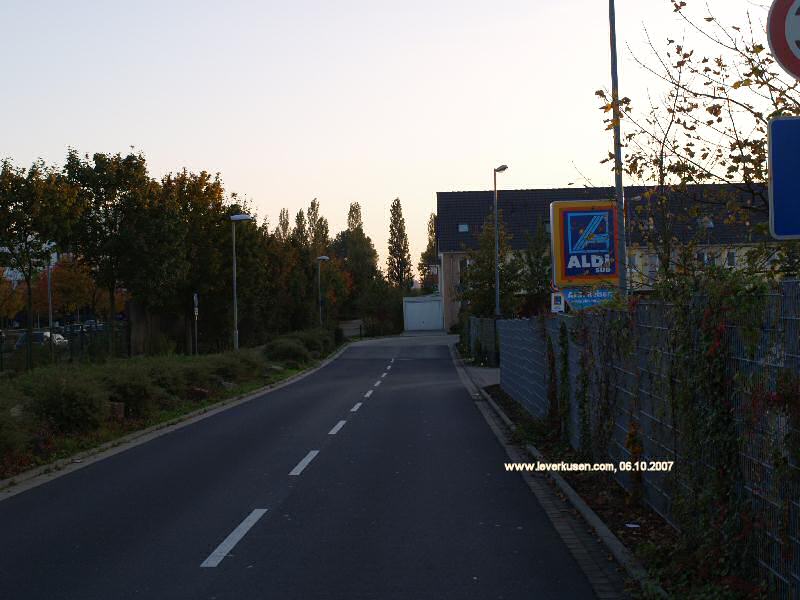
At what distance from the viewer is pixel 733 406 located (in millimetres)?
5789

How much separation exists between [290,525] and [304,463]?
4053 millimetres

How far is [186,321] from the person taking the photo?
44.7m

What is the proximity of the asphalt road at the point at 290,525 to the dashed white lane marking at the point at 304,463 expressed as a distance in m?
0.01

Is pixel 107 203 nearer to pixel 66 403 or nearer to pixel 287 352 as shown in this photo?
pixel 287 352

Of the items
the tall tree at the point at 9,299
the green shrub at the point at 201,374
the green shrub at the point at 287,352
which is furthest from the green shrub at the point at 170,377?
the tall tree at the point at 9,299

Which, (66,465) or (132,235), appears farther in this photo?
(132,235)

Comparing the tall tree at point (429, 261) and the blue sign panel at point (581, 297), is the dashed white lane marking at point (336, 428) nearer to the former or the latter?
the blue sign panel at point (581, 297)

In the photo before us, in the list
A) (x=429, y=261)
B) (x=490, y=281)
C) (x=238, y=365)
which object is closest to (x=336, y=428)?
(x=238, y=365)

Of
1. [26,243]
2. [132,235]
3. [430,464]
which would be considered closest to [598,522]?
[430,464]

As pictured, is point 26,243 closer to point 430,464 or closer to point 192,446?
point 192,446

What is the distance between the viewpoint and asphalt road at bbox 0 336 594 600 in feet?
21.3

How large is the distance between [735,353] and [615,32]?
1128 centimetres

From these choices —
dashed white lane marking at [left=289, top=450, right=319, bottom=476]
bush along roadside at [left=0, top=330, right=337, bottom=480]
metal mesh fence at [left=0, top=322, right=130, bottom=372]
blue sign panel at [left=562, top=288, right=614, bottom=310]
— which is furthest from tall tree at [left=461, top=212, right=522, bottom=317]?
dashed white lane marking at [left=289, top=450, right=319, bottom=476]

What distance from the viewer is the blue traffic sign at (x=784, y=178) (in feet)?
13.4
